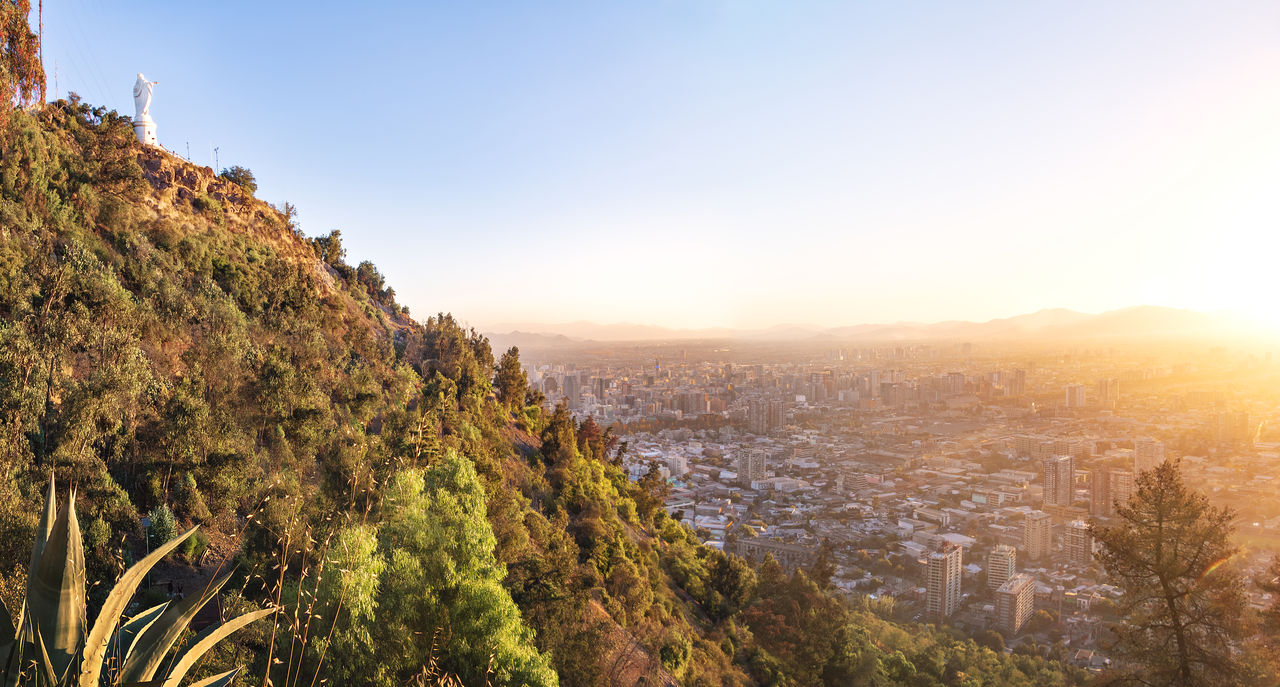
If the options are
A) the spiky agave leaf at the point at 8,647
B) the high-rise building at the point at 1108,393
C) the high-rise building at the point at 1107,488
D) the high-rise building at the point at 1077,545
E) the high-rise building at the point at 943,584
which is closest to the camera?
the spiky agave leaf at the point at 8,647

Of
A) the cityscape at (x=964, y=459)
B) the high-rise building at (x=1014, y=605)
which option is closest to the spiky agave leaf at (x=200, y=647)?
the cityscape at (x=964, y=459)

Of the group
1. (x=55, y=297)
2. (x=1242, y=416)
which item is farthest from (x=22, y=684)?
(x=1242, y=416)

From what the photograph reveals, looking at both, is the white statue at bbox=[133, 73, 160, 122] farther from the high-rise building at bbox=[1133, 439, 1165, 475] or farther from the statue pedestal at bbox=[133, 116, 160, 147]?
the high-rise building at bbox=[1133, 439, 1165, 475]

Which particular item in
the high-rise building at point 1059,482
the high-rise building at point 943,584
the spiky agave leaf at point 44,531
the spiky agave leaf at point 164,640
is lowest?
the high-rise building at point 943,584

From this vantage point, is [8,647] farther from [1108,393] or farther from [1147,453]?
[1108,393]

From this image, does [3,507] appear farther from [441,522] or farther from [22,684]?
[22,684]

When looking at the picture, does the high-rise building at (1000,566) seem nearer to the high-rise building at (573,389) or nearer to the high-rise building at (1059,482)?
the high-rise building at (1059,482)

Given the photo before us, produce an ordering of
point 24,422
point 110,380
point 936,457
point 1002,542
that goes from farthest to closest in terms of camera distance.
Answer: point 936,457, point 1002,542, point 110,380, point 24,422
